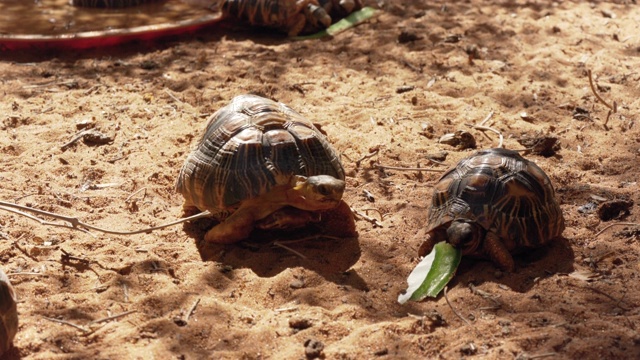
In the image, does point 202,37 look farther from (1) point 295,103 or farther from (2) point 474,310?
(2) point 474,310

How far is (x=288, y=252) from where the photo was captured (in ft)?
12.8

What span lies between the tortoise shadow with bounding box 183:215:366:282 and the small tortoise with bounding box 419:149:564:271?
16.3 inches

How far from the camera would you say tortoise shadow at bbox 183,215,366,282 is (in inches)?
148

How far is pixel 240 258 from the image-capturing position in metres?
3.86

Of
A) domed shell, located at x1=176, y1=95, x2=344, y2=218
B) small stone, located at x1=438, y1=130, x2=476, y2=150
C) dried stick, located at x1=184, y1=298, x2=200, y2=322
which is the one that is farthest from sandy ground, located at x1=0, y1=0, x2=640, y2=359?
domed shell, located at x1=176, y1=95, x2=344, y2=218

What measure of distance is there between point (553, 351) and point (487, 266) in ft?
2.60

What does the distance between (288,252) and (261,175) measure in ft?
1.43

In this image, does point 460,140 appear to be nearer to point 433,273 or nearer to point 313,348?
point 433,273

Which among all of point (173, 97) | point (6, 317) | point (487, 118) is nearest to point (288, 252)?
point (6, 317)

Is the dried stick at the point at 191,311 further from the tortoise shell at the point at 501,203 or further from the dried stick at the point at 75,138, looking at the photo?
the dried stick at the point at 75,138

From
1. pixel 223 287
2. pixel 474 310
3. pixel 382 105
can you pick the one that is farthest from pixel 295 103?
pixel 474 310

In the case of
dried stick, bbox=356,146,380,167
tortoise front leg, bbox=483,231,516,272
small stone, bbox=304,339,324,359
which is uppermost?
tortoise front leg, bbox=483,231,516,272

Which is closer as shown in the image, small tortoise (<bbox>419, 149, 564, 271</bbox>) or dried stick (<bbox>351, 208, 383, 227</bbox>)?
small tortoise (<bbox>419, 149, 564, 271</bbox>)

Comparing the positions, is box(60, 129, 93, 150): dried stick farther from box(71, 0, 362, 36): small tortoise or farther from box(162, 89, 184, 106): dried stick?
box(71, 0, 362, 36): small tortoise
